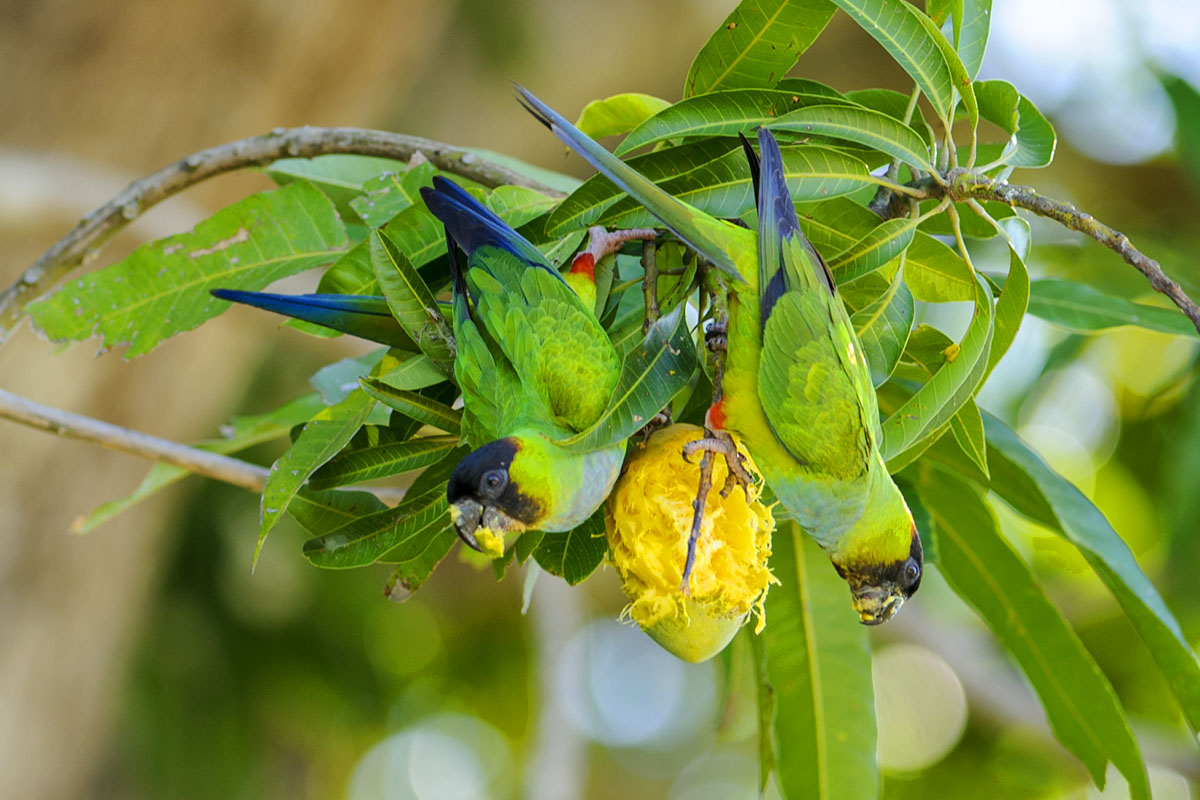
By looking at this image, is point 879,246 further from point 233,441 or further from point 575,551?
point 233,441

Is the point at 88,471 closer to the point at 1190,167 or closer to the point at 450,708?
the point at 450,708

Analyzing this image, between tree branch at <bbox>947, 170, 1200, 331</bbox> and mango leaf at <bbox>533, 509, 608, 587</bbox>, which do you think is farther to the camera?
mango leaf at <bbox>533, 509, 608, 587</bbox>

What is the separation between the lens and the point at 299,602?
5.18m

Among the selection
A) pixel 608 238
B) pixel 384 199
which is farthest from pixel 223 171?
pixel 608 238

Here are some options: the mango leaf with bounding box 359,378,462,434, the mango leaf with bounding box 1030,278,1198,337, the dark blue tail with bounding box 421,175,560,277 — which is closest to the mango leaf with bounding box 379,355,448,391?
the mango leaf with bounding box 359,378,462,434

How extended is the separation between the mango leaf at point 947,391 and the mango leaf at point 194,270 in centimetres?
86

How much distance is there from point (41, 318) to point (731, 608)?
114cm

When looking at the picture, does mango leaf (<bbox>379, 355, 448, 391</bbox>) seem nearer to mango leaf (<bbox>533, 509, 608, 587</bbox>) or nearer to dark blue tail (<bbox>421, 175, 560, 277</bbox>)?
dark blue tail (<bbox>421, 175, 560, 277</bbox>)

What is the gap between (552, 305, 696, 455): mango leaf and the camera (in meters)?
1.04

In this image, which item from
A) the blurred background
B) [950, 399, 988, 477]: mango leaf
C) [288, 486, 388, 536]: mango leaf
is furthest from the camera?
the blurred background

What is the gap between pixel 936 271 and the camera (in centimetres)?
130

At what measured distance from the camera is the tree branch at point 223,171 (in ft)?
4.61

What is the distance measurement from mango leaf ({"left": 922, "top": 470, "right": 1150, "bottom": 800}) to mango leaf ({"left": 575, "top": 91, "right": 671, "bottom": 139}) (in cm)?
80

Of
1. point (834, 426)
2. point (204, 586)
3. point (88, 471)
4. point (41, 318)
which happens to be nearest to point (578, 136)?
point (834, 426)
